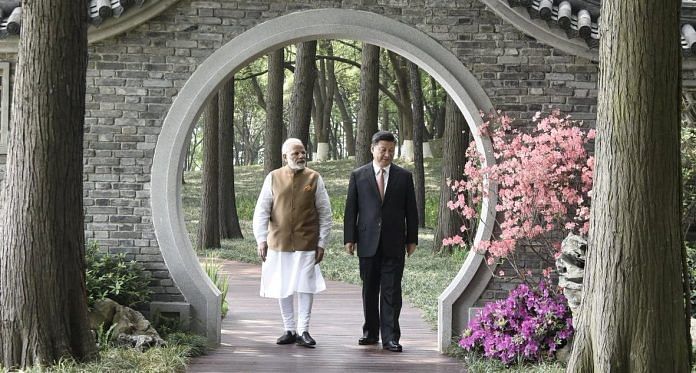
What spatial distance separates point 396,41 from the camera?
826 centimetres

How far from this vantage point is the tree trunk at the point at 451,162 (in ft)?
51.3

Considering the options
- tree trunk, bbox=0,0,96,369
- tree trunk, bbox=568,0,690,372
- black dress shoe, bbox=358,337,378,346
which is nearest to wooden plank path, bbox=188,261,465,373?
black dress shoe, bbox=358,337,378,346

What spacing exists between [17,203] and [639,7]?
166 inches

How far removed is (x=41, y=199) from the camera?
22.2ft

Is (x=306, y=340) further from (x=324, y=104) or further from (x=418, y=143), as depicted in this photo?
(x=324, y=104)

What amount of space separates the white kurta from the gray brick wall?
826 mm

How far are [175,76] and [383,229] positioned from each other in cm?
220

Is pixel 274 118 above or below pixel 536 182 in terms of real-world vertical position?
above

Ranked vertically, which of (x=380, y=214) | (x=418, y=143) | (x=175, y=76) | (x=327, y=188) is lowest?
(x=380, y=214)

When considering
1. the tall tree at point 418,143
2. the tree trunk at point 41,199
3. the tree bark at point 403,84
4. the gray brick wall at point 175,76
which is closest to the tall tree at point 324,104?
the tree bark at point 403,84

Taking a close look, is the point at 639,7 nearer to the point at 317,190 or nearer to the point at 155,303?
the point at 317,190

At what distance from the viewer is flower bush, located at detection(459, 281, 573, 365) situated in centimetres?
752

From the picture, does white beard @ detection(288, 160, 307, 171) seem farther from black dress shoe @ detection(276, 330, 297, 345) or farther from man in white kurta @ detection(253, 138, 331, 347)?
black dress shoe @ detection(276, 330, 297, 345)

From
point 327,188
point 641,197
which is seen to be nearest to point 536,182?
point 641,197
